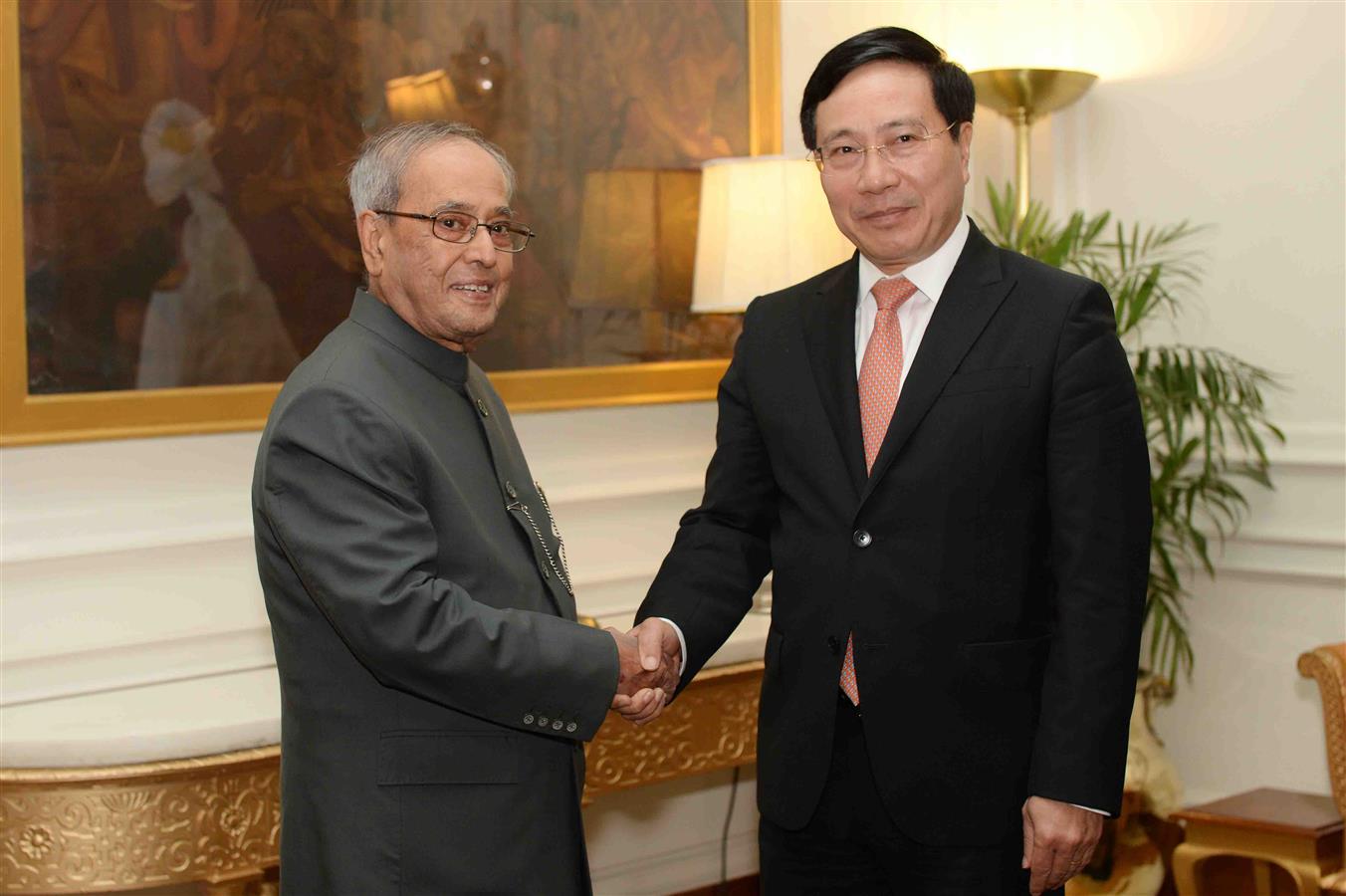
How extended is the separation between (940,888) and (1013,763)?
0.21m

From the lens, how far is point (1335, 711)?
3270 mm

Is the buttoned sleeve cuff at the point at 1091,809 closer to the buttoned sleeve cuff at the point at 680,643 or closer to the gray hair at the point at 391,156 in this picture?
the buttoned sleeve cuff at the point at 680,643

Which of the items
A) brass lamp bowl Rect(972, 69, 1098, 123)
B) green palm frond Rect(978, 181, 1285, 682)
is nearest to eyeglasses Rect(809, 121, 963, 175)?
green palm frond Rect(978, 181, 1285, 682)

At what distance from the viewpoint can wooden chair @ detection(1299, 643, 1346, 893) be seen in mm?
3270

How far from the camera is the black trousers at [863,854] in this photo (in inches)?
82.3

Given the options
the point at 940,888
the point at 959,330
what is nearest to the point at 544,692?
the point at 940,888

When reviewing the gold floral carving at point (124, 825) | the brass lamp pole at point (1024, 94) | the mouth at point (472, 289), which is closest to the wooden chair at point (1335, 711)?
the brass lamp pole at point (1024, 94)

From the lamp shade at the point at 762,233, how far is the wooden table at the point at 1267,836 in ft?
5.65

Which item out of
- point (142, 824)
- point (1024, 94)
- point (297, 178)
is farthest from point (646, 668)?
point (1024, 94)

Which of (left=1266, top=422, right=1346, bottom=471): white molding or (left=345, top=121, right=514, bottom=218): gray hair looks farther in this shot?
(left=1266, top=422, right=1346, bottom=471): white molding

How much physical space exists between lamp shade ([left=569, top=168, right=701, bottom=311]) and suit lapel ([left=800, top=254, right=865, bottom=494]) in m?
1.62

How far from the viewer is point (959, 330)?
2.15m

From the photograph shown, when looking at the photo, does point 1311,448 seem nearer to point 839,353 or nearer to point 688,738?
point 688,738

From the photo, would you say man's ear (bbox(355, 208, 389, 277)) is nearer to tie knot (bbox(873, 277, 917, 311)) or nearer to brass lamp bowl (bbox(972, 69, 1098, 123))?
tie knot (bbox(873, 277, 917, 311))
